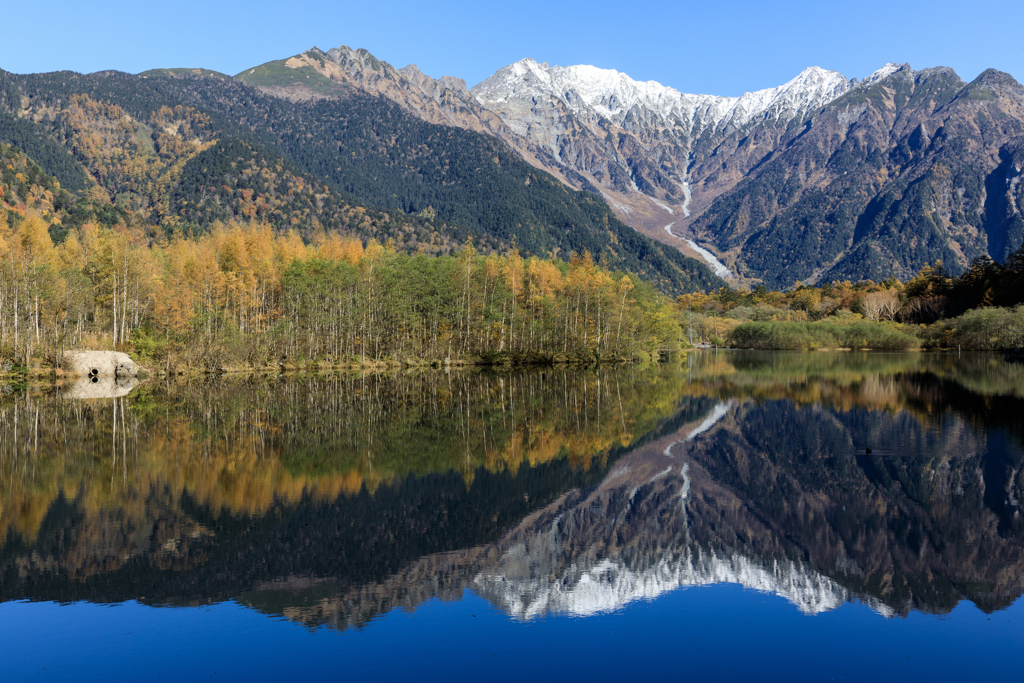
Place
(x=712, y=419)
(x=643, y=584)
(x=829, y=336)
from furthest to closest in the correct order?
(x=829, y=336) < (x=712, y=419) < (x=643, y=584)

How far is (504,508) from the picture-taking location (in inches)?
573

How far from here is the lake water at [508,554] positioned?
27.4ft

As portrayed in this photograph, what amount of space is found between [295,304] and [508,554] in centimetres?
5249

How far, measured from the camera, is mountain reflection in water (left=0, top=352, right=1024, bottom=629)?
10469mm

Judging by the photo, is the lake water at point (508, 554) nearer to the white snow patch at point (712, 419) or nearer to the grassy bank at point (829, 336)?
the white snow patch at point (712, 419)

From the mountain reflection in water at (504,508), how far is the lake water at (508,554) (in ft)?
0.24

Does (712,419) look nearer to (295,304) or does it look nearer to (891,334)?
(295,304)

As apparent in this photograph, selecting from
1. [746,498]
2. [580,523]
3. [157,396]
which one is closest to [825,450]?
[746,498]

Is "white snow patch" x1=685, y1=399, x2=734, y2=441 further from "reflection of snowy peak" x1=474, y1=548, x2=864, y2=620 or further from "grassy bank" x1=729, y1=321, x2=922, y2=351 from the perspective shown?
"grassy bank" x1=729, y1=321, x2=922, y2=351

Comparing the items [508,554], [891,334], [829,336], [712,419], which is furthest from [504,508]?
[829,336]

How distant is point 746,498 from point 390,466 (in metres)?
8.61

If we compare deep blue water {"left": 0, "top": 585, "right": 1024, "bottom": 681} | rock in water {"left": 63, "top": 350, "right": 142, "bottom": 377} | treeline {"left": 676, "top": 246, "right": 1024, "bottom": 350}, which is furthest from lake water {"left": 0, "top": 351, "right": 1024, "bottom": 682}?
treeline {"left": 676, "top": 246, "right": 1024, "bottom": 350}

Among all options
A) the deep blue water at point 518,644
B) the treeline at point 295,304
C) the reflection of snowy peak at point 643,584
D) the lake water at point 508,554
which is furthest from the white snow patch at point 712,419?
the treeline at point 295,304

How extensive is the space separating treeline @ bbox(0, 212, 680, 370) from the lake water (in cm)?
2669
